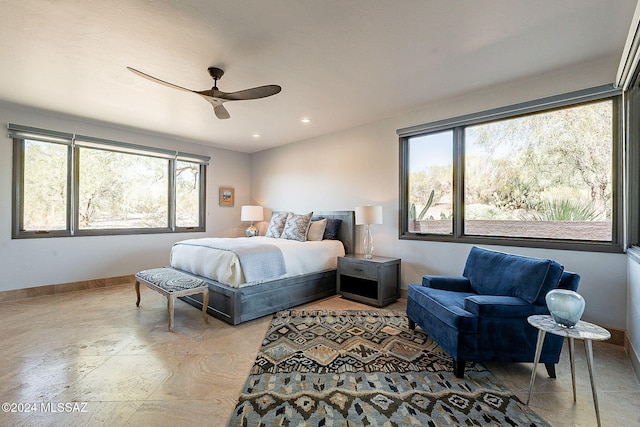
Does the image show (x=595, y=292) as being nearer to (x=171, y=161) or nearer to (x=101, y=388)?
(x=101, y=388)

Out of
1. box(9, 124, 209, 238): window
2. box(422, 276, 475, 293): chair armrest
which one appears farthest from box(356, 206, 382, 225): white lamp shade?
box(9, 124, 209, 238): window

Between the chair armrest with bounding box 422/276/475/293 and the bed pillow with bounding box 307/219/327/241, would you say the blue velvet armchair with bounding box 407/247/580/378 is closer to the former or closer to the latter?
the chair armrest with bounding box 422/276/475/293

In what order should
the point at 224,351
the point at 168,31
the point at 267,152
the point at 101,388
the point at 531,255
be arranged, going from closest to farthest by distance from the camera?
the point at 101,388, the point at 168,31, the point at 224,351, the point at 531,255, the point at 267,152

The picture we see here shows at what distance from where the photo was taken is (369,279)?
360 cm

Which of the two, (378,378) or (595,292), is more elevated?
(595,292)

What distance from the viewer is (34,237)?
386 cm

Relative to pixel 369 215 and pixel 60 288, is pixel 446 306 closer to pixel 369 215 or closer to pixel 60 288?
pixel 369 215

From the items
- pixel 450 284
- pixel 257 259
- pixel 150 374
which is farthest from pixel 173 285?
pixel 450 284

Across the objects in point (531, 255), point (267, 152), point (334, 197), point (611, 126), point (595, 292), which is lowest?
point (595, 292)

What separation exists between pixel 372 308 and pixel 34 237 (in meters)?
4.66

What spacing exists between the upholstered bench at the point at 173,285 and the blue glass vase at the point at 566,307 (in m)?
2.91

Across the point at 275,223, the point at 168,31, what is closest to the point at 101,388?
the point at 168,31

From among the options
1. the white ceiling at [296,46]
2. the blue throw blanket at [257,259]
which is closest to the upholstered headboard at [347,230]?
the blue throw blanket at [257,259]

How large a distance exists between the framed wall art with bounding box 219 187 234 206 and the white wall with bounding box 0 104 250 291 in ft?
0.36
